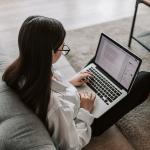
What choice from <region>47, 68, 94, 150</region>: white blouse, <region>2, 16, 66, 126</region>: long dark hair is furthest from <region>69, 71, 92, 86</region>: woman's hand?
<region>2, 16, 66, 126</region>: long dark hair

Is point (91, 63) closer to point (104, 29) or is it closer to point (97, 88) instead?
point (97, 88)

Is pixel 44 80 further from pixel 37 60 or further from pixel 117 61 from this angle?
pixel 117 61

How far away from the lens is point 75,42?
264cm

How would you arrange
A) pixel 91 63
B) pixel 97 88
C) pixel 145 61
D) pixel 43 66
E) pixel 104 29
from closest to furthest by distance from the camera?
pixel 43 66
pixel 97 88
pixel 91 63
pixel 145 61
pixel 104 29

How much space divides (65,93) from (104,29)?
1628 millimetres

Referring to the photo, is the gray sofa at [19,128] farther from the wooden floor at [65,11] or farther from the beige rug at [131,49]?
the wooden floor at [65,11]

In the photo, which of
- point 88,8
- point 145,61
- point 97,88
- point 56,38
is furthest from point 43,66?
point 88,8

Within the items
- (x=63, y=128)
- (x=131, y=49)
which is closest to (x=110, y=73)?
(x=63, y=128)

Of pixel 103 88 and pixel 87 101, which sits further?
pixel 103 88

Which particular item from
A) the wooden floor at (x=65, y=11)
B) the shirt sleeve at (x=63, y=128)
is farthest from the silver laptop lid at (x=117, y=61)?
the wooden floor at (x=65, y=11)

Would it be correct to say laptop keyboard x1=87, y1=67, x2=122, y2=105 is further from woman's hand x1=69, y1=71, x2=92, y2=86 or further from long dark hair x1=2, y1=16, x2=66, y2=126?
long dark hair x1=2, y1=16, x2=66, y2=126

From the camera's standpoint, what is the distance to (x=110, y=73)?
1692 millimetres

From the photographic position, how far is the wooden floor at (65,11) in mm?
2930

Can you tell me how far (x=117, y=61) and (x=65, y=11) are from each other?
5.62 ft
